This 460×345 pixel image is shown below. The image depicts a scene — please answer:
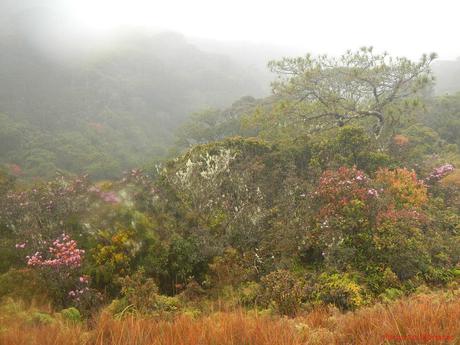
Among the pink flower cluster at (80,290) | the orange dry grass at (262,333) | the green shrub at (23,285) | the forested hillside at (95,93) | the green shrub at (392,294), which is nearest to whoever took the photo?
the orange dry grass at (262,333)

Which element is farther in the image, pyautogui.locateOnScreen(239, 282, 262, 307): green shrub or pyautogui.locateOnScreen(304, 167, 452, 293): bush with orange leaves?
pyautogui.locateOnScreen(304, 167, 452, 293): bush with orange leaves

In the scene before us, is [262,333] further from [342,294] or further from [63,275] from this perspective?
[63,275]

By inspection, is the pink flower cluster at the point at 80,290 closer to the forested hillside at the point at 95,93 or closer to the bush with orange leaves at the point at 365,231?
the bush with orange leaves at the point at 365,231

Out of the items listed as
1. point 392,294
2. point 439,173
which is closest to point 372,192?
point 392,294

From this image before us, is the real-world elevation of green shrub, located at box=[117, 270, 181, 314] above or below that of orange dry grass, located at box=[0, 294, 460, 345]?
below

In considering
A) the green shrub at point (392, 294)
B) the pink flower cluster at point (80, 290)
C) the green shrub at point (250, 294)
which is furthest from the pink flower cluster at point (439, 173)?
the pink flower cluster at point (80, 290)

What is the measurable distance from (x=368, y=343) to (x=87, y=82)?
63.3 metres

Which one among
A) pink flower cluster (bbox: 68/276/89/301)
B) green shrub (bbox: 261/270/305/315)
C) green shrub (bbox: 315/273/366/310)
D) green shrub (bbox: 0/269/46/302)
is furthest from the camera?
green shrub (bbox: 0/269/46/302)

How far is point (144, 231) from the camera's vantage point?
877cm

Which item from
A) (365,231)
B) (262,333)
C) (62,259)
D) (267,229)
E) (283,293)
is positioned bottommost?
(267,229)

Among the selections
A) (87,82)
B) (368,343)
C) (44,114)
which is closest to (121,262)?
(368,343)

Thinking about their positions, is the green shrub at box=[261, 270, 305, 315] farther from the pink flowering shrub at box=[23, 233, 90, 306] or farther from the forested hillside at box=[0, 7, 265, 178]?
the forested hillside at box=[0, 7, 265, 178]

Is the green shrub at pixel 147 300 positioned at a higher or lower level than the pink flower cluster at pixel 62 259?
higher

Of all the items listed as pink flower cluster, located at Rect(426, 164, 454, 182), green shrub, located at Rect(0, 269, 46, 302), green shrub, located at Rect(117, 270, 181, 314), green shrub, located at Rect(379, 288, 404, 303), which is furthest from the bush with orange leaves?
green shrub, located at Rect(0, 269, 46, 302)
